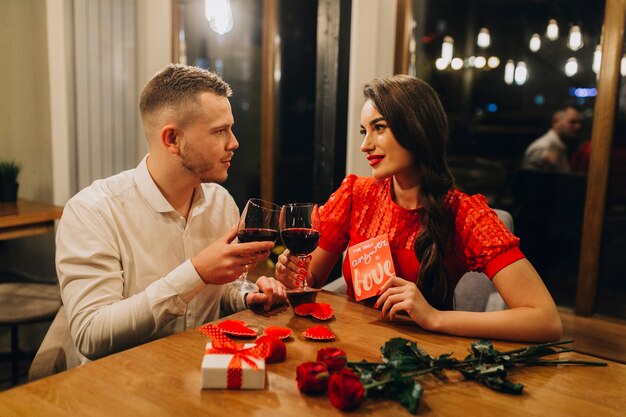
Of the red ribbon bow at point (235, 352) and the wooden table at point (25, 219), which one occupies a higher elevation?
the red ribbon bow at point (235, 352)

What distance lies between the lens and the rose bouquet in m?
1.04

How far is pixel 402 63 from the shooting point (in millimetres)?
4070

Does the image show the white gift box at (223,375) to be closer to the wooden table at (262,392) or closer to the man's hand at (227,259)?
the wooden table at (262,392)

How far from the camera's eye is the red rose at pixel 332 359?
1.13 metres

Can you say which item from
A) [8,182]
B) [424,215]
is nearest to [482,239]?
[424,215]

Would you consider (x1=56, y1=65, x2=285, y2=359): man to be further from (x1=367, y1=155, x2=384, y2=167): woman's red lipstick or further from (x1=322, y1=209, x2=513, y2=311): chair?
(x1=322, y1=209, x2=513, y2=311): chair

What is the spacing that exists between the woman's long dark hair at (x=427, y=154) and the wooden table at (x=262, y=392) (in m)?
0.41

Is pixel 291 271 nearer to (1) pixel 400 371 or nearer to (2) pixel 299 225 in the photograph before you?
(2) pixel 299 225

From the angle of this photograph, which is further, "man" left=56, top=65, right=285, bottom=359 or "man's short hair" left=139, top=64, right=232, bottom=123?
"man's short hair" left=139, top=64, right=232, bottom=123

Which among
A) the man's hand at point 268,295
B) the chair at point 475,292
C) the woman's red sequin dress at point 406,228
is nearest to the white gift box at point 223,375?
the man's hand at point 268,295

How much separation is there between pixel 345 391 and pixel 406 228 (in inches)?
37.1

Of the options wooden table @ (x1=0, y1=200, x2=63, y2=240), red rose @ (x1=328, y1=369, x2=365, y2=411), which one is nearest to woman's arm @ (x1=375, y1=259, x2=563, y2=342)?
red rose @ (x1=328, y1=369, x2=365, y2=411)

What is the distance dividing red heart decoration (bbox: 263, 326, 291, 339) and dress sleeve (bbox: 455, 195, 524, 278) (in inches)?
25.8

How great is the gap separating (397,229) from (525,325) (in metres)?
0.55
